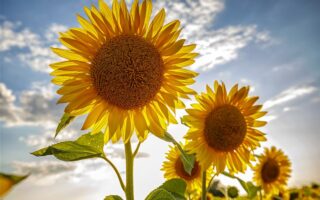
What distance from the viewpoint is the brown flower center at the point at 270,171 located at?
704 centimetres

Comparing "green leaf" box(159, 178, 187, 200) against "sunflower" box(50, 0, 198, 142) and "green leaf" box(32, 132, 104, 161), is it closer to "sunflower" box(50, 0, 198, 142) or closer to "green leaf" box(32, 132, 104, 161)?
"sunflower" box(50, 0, 198, 142)

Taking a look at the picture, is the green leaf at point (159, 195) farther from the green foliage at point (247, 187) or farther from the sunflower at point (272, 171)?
the sunflower at point (272, 171)

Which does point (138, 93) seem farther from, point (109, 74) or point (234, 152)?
point (234, 152)

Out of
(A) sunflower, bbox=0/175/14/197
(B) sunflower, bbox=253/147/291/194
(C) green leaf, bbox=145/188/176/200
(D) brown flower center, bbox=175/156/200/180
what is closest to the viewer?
(A) sunflower, bbox=0/175/14/197

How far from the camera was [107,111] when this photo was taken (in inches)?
127

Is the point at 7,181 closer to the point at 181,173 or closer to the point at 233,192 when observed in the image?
the point at 181,173

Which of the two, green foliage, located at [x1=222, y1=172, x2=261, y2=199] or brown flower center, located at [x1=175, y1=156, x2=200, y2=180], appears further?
brown flower center, located at [x1=175, y1=156, x2=200, y2=180]

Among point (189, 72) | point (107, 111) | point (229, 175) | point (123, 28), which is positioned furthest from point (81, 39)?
point (229, 175)

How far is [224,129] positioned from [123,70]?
202 cm

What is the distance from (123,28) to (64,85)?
774mm

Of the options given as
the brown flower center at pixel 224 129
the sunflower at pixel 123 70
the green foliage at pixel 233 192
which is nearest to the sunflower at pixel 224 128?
the brown flower center at pixel 224 129

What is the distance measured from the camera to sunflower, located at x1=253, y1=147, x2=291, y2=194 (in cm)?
701

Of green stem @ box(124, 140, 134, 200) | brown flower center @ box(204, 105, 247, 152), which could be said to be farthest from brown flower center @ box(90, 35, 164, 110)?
brown flower center @ box(204, 105, 247, 152)

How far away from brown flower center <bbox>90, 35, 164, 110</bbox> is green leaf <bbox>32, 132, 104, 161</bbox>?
0.40 metres
